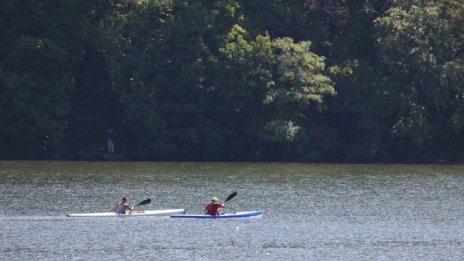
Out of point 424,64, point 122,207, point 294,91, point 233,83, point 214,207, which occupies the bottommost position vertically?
point 122,207

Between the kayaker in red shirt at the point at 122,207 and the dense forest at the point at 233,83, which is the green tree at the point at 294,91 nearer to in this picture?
the dense forest at the point at 233,83

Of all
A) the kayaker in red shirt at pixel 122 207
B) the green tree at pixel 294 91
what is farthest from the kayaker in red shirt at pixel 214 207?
the green tree at pixel 294 91

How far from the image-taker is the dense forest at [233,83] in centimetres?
7919

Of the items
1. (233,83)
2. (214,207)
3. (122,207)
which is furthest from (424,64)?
(122,207)

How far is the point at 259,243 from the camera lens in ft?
145

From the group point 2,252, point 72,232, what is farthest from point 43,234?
point 2,252

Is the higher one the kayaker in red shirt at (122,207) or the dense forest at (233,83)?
the dense forest at (233,83)

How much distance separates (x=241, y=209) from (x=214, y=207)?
3764 millimetres

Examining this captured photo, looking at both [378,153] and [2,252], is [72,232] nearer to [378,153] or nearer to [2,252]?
[2,252]

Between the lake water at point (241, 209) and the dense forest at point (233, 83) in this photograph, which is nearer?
the lake water at point (241, 209)

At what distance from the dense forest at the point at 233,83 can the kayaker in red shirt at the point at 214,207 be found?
28.3 m

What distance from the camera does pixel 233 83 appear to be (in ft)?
267

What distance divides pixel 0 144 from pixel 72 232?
1361 inches

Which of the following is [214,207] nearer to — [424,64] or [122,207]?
[122,207]
